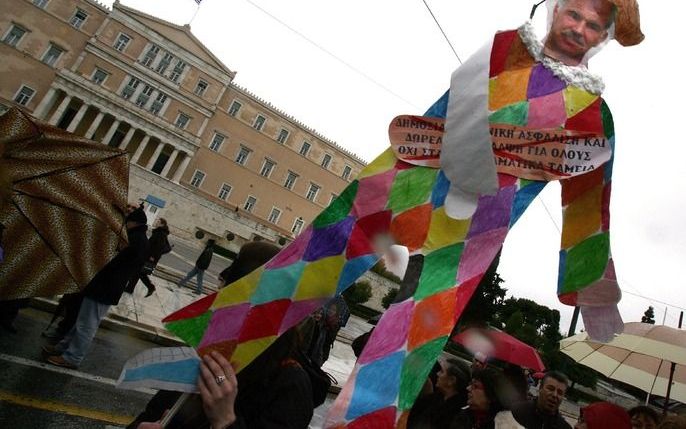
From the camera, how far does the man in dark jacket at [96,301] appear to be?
4352mm

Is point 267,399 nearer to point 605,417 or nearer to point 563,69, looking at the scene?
point 563,69

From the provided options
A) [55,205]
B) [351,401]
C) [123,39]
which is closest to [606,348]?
[351,401]

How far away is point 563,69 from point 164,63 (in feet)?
143

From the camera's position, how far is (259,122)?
42125 millimetres

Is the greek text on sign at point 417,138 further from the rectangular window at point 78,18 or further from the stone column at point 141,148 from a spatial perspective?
the rectangular window at point 78,18

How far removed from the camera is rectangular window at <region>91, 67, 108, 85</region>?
36.4 meters

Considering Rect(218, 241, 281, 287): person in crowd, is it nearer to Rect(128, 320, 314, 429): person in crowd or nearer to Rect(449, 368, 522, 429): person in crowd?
Rect(128, 320, 314, 429): person in crowd

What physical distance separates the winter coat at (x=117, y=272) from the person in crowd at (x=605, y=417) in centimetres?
447

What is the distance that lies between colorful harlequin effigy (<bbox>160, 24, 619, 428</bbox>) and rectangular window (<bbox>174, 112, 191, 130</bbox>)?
41.6 m

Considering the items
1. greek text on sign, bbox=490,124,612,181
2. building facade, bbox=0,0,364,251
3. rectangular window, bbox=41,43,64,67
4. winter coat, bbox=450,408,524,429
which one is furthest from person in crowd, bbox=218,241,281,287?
rectangular window, bbox=41,43,64,67

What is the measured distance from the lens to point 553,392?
12.1 feet

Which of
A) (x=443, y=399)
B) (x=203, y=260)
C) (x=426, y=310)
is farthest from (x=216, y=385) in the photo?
(x=203, y=260)

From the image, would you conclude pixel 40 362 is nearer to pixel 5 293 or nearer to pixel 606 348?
pixel 5 293

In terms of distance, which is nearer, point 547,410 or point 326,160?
point 547,410
